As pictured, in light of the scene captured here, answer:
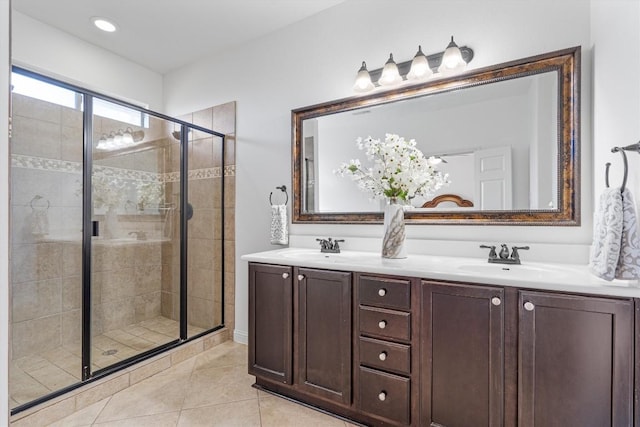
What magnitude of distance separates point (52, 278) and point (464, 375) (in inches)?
111

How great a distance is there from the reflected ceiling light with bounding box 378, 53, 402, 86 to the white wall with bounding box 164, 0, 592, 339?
0.14 meters

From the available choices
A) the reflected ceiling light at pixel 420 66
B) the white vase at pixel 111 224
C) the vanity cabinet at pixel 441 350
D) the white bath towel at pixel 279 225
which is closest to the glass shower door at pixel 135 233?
the white vase at pixel 111 224

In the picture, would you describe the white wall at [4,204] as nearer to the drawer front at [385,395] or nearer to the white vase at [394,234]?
the drawer front at [385,395]

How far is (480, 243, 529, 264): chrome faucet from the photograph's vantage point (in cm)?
164

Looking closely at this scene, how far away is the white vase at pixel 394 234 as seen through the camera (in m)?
1.82

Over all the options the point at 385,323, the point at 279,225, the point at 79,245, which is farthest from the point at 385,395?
the point at 79,245

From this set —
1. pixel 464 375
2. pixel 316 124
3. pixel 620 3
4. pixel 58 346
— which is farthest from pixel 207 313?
pixel 620 3

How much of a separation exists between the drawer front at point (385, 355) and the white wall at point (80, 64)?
290 cm

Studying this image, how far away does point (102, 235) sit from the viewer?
2492mm

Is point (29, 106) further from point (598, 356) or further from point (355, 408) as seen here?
point (598, 356)

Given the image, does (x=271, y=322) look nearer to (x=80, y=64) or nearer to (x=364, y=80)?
(x=364, y=80)

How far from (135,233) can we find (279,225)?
1.34m

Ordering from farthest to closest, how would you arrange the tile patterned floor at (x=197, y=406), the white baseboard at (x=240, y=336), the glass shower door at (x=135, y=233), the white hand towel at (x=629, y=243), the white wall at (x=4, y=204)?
1. the white baseboard at (x=240, y=336)
2. the glass shower door at (x=135, y=233)
3. the tile patterned floor at (x=197, y=406)
4. the white hand towel at (x=629, y=243)
5. the white wall at (x=4, y=204)

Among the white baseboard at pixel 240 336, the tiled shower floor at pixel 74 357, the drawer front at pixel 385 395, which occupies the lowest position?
the white baseboard at pixel 240 336
